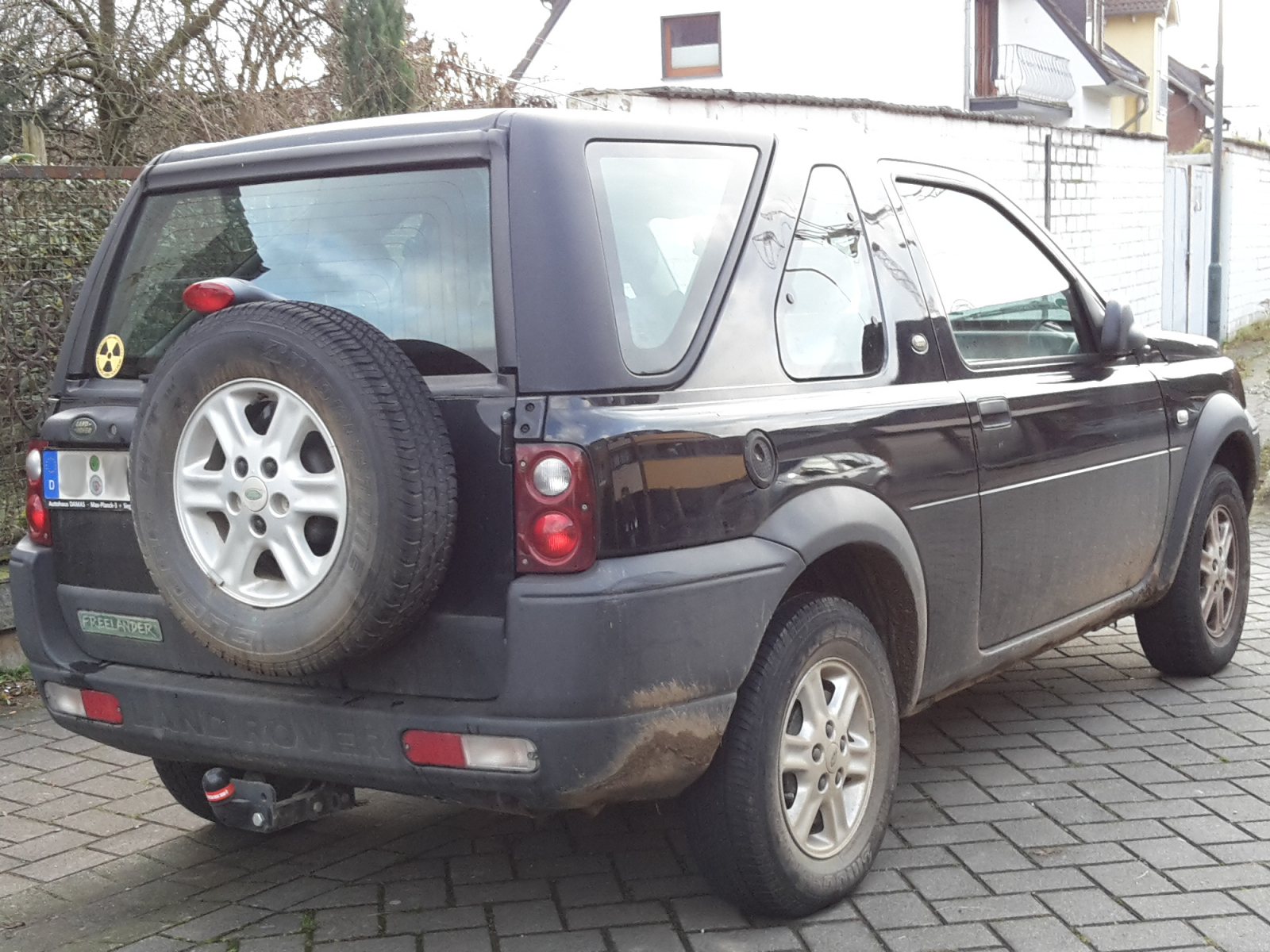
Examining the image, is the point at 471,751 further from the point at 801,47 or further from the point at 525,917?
the point at 801,47

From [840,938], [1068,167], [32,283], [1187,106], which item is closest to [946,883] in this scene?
[840,938]

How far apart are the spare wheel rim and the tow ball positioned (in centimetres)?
62

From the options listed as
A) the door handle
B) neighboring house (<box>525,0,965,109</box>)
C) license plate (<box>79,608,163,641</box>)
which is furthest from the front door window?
neighboring house (<box>525,0,965,109</box>)

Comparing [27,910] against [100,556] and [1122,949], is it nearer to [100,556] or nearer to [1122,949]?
[100,556]

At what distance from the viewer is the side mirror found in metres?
4.93

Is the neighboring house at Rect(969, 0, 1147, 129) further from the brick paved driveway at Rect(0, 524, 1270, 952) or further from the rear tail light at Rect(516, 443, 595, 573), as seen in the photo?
the rear tail light at Rect(516, 443, 595, 573)

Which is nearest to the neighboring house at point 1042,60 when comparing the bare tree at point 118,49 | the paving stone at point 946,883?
the bare tree at point 118,49

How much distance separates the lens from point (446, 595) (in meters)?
3.16

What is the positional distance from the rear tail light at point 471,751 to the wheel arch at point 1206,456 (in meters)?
3.09

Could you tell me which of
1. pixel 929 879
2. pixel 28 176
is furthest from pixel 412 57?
pixel 929 879

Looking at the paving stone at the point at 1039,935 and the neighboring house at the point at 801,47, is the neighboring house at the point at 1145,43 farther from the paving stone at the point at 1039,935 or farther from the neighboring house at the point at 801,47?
the paving stone at the point at 1039,935

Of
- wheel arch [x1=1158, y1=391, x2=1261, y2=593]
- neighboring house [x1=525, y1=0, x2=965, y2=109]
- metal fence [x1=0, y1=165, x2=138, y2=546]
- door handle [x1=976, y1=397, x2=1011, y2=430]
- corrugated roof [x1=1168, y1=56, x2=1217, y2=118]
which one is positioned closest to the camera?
door handle [x1=976, y1=397, x2=1011, y2=430]

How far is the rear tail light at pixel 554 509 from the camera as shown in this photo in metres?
3.04

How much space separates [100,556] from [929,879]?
2.21 metres
